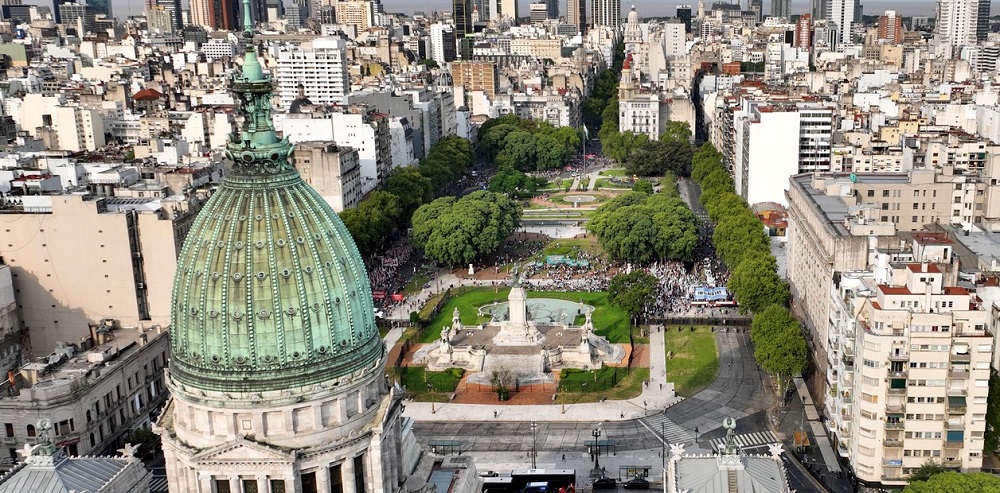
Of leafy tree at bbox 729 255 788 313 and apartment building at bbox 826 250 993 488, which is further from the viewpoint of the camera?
leafy tree at bbox 729 255 788 313

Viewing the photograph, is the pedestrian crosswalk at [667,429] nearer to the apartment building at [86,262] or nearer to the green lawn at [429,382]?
the green lawn at [429,382]

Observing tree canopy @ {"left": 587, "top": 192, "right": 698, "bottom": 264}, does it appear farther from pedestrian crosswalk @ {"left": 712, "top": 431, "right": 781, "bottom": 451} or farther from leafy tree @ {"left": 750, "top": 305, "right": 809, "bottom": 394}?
pedestrian crosswalk @ {"left": 712, "top": 431, "right": 781, "bottom": 451}

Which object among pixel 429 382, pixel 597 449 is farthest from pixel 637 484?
pixel 429 382

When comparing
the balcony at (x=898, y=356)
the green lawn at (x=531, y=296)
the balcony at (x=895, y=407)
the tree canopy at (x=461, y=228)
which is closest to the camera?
the balcony at (x=898, y=356)

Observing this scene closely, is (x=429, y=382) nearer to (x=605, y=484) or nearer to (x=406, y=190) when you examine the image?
(x=605, y=484)

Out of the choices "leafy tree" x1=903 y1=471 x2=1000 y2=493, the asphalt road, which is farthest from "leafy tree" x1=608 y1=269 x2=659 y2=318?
"leafy tree" x1=903 y1=471 x2=1000 y2=493

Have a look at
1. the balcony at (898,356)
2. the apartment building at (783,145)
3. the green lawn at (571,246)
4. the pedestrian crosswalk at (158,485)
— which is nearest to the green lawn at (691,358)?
the balcony at (898,356)

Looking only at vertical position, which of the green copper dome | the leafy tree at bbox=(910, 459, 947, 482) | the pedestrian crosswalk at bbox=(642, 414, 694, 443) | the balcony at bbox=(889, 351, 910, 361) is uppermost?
the green copper dome
